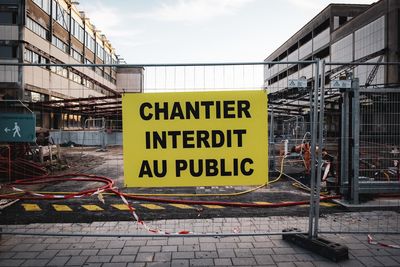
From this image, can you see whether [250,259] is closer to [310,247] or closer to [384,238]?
[310,247]

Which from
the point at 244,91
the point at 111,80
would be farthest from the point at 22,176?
the point at 111,80

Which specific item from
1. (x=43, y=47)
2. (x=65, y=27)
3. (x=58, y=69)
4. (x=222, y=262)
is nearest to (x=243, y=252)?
(x=222, y=262)

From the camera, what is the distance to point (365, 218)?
565 centimetres

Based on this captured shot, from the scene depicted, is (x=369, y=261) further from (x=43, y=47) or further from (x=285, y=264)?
(x=43, y=47)

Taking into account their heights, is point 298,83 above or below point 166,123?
above

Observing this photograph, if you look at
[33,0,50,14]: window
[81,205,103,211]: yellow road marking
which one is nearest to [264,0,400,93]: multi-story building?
[81,205,103,211]: yellow road marking

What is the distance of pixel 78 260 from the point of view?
3.82m

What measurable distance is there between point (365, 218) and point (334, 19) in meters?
43.3

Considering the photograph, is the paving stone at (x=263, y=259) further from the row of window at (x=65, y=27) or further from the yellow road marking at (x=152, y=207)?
the row of window at (x=65, y=27)

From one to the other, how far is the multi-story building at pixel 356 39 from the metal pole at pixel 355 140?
38.9 ft

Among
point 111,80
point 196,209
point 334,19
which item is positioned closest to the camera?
point 196,209

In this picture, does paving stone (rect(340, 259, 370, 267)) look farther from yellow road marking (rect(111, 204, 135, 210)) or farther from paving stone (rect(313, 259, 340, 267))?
yellow road marking (rect(111, 204, 135, 210))

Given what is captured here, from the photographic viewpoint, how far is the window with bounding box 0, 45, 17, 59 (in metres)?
28.7

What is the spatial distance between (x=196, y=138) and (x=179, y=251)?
1.51 metres
